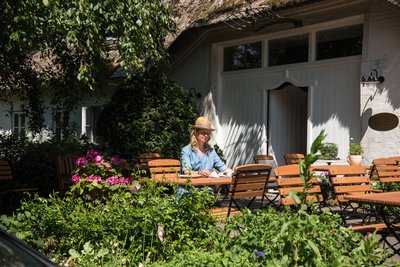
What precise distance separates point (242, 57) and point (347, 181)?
6.60 metres

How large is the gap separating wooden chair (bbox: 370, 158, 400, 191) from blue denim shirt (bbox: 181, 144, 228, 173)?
7.60 ft

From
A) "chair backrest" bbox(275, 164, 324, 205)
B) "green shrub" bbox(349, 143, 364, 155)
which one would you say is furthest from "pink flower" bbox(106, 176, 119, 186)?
"green shrub" bbox(349, 143, 364, 155)

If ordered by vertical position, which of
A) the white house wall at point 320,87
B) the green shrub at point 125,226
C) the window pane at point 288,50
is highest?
the window pane at point 288,50

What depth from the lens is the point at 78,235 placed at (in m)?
4.47

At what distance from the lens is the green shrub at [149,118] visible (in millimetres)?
10484

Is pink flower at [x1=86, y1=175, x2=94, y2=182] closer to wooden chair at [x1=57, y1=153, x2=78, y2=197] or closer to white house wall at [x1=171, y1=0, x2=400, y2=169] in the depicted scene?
wooden chair at [x1=57, y1=153, x2=78, y2=197]

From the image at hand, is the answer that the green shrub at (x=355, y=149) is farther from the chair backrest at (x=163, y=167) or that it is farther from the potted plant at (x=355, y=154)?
the chair backrest at (x=163, y=167)

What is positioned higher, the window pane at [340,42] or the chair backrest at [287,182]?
the window pane at [340,42]

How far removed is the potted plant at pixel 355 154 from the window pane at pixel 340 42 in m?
1.76

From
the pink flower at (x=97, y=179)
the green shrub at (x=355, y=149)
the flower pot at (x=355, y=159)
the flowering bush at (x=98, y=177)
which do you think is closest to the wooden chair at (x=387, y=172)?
the flower pot at (x=355, y=159)

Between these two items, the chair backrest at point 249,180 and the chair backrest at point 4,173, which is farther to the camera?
the chair backrest at point 4,173

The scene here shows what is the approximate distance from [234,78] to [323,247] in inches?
352

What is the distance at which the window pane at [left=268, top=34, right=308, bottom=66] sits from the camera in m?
10.4

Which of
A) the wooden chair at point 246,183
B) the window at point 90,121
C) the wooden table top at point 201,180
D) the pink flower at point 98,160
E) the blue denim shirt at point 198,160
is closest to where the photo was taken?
the wooden table top at point 201,180
